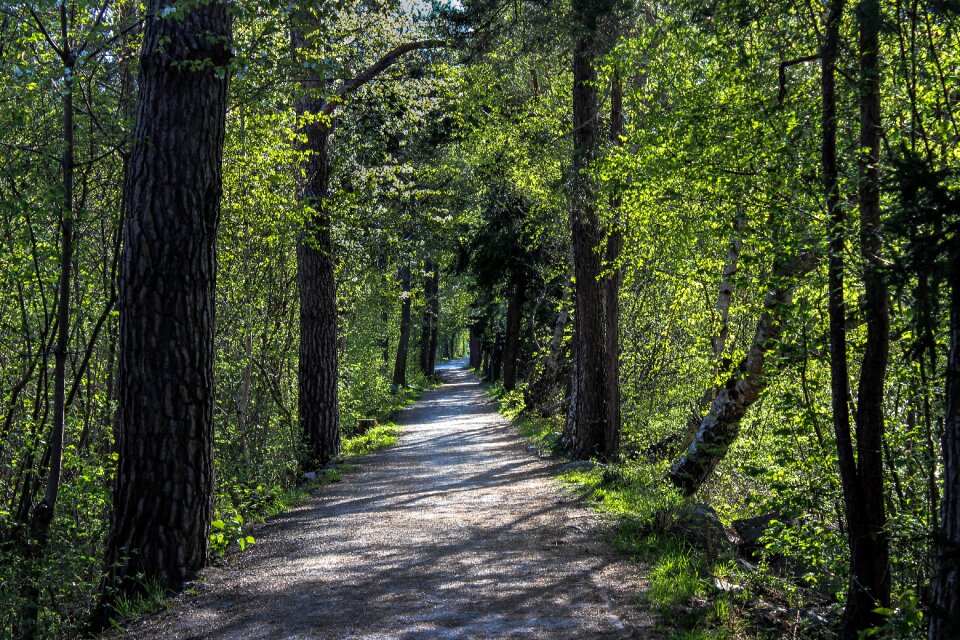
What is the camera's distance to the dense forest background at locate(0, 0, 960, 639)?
200 inches

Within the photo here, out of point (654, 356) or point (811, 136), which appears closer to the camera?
point (811, 136)

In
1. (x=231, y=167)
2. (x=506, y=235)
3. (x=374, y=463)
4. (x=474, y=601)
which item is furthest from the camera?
(x=506, y=235)

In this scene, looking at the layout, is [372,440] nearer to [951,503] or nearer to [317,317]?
[317,317]

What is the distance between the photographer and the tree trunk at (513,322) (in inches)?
1059

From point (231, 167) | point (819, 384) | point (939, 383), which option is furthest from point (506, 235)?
point (939, 383)

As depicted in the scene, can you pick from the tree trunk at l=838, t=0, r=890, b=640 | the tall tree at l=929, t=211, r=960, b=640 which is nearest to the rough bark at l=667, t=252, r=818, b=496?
the tree trunk at l=838, t=0, r=890, b=640

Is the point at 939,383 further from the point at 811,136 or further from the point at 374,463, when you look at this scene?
the point at 374,463

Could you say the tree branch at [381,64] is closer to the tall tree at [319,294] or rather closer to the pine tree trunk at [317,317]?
the tall tree at [319,294]

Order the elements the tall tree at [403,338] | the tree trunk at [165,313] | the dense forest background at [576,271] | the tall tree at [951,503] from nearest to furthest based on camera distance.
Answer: the tall tree at [951,503] → the dense forest background at [576,271] → the tree trunk at [165,313] → the tall tree at [403,338]

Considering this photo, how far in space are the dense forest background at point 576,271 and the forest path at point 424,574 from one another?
0.60 metres

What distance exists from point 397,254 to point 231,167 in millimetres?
8233

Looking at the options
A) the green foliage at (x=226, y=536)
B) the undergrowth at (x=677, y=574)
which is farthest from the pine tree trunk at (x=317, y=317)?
the green foliage at (x=226, y=536)

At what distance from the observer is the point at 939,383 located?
5.07 metres

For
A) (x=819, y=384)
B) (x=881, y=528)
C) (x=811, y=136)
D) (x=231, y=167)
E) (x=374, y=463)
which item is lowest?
(x=374, y=463)
